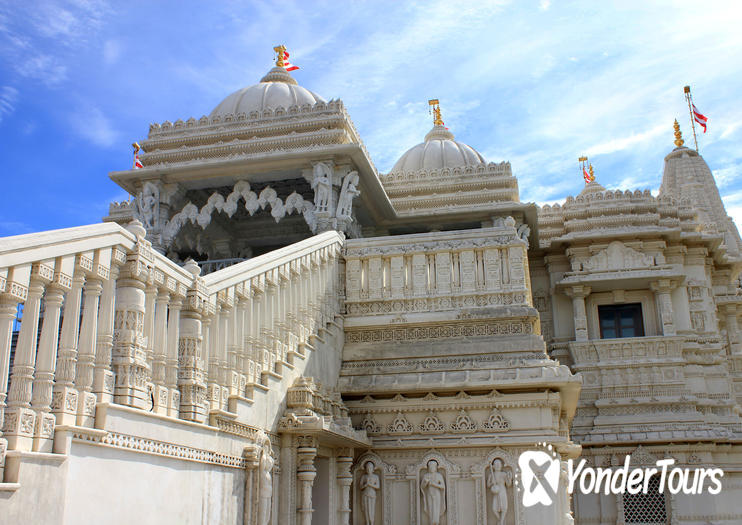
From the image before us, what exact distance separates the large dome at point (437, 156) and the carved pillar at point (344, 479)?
547 inches

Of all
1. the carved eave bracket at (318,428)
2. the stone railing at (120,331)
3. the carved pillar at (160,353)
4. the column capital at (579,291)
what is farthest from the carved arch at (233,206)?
the column capital at (579,291)

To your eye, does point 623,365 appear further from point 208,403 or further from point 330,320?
point 208,403

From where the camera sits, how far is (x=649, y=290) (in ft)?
70.8

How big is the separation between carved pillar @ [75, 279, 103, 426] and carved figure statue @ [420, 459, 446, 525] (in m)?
6.66

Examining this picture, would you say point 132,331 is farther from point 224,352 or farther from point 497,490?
point 497,490

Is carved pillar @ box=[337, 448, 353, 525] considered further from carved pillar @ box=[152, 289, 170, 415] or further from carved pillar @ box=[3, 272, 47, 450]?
carved pillar @ box=[3, 272, 47, 450]

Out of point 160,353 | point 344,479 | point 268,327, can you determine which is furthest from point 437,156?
point 160,353

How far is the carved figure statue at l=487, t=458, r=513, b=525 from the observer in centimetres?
1077

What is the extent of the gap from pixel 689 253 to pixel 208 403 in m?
19.1

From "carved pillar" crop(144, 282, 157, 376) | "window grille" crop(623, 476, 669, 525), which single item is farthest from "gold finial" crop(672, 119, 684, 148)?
"carved pillar" crop(144, 282, 157, 376)

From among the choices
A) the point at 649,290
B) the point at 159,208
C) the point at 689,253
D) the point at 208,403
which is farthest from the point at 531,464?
the point at 689,253

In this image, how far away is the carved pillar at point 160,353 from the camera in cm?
652

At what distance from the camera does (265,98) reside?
18031 mm

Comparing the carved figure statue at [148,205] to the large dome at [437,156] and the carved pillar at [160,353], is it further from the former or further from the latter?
the large dome at [437,156]
